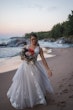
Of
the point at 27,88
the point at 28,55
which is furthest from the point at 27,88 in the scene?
the point at 28,55

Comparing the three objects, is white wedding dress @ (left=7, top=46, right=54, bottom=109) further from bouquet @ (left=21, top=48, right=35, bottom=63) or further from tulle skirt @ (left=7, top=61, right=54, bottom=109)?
bouquet @ (left=21, top=48, right=35, bottom=63)

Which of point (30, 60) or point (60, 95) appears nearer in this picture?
point (30, 60)

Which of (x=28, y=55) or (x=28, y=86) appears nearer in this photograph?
(x=28, y=86)

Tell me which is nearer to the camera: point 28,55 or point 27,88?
point 27,88

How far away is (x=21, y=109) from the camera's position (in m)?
5.21

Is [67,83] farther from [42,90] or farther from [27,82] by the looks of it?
[27,82]

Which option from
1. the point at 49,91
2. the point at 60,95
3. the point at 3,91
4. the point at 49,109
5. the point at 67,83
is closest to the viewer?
the point at 49,109

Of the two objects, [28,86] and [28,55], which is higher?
[28,55]

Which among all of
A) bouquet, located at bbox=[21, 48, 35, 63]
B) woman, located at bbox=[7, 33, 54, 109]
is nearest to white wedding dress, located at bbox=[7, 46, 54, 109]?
woman, located at bbox=[7, 33, 54, 109]

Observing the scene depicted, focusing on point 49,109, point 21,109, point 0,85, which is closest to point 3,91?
point 0,85

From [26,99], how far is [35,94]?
0.26 meters

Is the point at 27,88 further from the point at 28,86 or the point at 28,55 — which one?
the point at 28,55

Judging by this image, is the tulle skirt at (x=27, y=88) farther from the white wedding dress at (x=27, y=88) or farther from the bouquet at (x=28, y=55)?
the bouquet at (x=28, y=55)

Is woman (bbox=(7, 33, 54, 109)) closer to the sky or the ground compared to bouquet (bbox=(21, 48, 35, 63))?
closer to the ground
